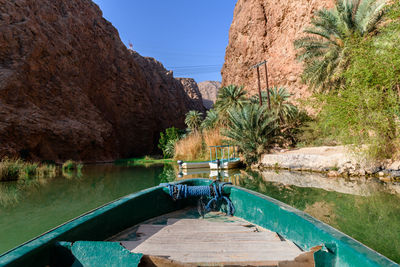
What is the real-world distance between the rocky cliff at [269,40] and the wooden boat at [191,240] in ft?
79.0

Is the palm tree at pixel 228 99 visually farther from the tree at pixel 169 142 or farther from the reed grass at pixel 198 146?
the tree at pixel 169 142

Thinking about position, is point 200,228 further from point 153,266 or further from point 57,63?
point 57,63

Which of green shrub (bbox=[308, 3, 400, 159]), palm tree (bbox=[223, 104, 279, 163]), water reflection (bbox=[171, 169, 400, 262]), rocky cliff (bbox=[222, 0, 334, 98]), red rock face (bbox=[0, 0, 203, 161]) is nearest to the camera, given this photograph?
water reflection (bbox=[171, 169, 400, 262])

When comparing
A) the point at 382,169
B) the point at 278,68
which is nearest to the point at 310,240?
the point at 382,169

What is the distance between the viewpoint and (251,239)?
199 cm

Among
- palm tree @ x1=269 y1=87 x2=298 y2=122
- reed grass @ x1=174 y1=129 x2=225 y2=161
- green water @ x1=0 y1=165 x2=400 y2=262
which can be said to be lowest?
green water @ x1=0 y1=165 x2=400 y2=262

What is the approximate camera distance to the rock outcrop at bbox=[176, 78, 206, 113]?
207 ft

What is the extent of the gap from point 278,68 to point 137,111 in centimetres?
2497

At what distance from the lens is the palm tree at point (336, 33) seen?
39.3ft

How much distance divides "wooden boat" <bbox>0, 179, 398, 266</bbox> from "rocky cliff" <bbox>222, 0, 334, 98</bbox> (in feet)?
79.0

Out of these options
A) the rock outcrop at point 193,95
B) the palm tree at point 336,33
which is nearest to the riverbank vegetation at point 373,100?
the palm tree at point 336,33

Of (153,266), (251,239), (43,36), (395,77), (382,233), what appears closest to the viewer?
(153,266)

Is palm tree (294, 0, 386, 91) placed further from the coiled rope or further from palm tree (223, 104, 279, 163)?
the coiled rope

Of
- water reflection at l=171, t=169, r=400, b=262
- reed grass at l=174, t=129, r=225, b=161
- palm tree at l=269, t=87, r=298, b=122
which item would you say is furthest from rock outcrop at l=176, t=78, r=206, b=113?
water reflection at l=171, t=169, r=400, b=262
